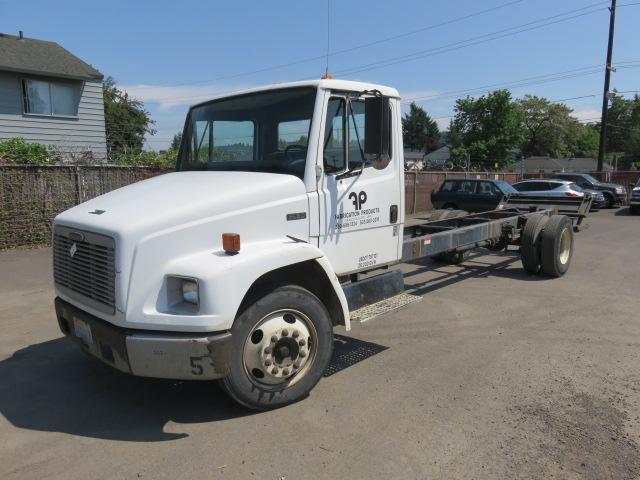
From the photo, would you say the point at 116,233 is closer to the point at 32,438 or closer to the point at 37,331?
the point at 32,438

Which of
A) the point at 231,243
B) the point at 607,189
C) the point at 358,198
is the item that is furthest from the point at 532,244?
the point at 607,189

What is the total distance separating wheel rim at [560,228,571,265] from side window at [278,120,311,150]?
21.1 feet

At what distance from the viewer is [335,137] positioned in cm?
413

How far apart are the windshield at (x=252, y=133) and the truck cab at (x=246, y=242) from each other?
0.01m

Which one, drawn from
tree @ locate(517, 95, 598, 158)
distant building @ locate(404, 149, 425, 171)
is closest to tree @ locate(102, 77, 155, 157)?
distant building @ locate(404, 149, 425, 171)

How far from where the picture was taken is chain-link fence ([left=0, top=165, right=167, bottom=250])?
10414 mm

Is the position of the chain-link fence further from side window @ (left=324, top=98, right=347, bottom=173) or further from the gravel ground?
side window @ (left=324, top=98, right=347, bottom=173)

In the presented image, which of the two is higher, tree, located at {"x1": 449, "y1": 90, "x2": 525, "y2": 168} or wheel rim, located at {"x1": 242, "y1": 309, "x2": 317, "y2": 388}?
tree, located at {"x1": 449, "y1": 90, "x2": 525, "y2": 168}

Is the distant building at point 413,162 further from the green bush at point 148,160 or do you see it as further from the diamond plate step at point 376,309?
the diamond plate step at point 376,309

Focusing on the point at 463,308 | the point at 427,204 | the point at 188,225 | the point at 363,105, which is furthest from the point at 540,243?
the point at 427,204

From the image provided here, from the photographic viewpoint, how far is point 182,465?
122 inches

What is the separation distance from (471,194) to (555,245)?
9534mm

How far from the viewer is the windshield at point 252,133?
4.08 m

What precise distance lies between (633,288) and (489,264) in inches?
104
